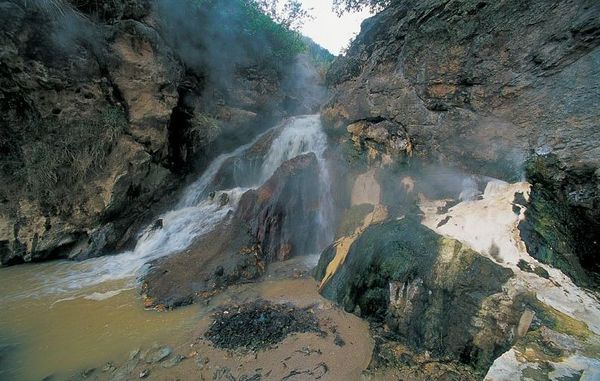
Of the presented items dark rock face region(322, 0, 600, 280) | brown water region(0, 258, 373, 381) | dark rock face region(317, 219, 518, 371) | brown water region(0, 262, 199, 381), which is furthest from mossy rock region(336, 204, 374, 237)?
brown water region(0, 262, 199, 381)

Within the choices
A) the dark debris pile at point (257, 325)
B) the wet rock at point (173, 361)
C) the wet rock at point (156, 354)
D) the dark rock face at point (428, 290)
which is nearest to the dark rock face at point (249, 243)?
the dark debris pile at point (257, 325)

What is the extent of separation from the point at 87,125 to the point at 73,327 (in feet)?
18.8

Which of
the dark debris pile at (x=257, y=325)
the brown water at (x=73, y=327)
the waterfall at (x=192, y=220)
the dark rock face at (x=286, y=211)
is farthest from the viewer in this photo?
the dark rock face at (x=286, y=211)

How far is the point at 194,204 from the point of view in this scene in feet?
32.0

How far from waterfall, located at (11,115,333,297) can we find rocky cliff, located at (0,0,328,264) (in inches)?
26.0

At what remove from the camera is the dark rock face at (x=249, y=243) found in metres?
6.20

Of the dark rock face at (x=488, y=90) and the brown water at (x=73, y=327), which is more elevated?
the dark rock face at (x=488, y=90)

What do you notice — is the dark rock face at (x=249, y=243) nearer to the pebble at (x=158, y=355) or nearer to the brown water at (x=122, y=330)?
the brown water at (x=122, y=330)

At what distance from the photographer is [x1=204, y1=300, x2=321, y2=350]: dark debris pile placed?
4449 millimetres

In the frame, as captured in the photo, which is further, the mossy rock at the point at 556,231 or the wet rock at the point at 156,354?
the wet rock at the point at 156,354

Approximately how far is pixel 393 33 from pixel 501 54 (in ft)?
10.7

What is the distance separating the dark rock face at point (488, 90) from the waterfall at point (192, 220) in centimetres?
170

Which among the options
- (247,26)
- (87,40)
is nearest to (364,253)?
(87,40)

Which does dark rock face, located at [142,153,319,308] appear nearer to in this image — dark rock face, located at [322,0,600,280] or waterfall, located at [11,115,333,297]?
waterfall, located at [11,115,333,297]
